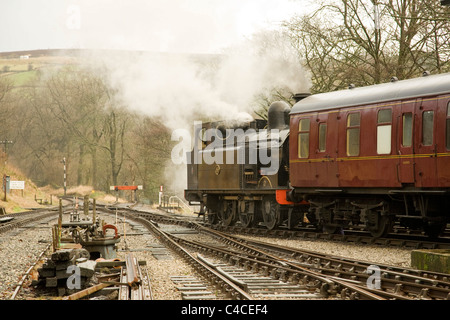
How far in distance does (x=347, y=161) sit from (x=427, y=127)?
2532mm

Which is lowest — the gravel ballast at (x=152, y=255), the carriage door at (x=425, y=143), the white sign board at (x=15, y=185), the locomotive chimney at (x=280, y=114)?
the gravel ballast at (x=152, y=255)

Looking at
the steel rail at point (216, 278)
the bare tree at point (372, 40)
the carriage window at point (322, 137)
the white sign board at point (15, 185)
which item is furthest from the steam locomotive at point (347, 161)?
the white sign board at point (15, 185)

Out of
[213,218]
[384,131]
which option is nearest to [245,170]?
[213,218]

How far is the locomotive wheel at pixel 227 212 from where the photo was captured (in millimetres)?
21078

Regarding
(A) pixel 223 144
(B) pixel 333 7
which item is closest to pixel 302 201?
(A) pixel 223 144

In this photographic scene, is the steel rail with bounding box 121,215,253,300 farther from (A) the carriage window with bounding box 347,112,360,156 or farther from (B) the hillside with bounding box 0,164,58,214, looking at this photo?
(B) the hillside with bounding box 0,164,58,214

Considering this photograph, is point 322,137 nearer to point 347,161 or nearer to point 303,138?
point 303,138

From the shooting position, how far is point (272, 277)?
1026 centimetres

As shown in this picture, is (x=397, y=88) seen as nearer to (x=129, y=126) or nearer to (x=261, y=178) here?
(x=261, y=178)

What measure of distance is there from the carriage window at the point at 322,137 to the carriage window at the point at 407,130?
2.64 m

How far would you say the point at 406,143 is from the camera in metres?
13.4

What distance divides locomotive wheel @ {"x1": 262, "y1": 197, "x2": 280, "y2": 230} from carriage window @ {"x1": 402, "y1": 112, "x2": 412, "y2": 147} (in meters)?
5.84

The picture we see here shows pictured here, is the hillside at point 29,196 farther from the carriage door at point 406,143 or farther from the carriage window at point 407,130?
the carriage window at point 407,130
